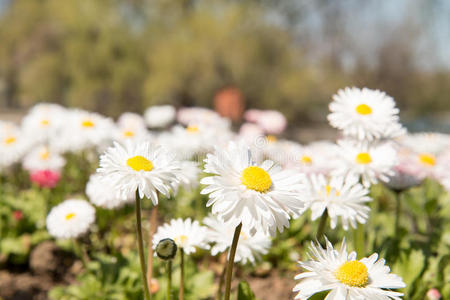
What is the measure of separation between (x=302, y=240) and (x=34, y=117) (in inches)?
92.3

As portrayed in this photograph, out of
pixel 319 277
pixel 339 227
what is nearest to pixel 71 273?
pixel 339 227

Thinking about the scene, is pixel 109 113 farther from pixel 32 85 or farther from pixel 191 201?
pixel 191 201

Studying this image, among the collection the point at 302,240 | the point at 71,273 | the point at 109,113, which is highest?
the point at 109,113

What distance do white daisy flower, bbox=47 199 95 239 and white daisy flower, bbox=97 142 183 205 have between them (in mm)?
865

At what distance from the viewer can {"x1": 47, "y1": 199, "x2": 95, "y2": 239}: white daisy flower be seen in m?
1.94

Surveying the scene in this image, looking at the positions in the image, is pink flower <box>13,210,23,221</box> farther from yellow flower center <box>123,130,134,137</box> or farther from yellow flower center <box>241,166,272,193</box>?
yellow flower center <box>241,166,272,193</box>

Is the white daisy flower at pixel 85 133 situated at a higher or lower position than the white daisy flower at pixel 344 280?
higher

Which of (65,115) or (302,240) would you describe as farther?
(65,115)

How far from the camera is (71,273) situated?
263 centimetres

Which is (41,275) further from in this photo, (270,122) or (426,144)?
(426,144)

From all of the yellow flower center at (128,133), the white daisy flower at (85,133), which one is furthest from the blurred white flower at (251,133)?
the white daisy flower at (85,133)

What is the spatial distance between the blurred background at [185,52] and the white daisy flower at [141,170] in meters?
6.35

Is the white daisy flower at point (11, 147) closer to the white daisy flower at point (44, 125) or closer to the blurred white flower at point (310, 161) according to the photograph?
the white daisy flower at point (44, 125)

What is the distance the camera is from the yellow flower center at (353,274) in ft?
3.61
